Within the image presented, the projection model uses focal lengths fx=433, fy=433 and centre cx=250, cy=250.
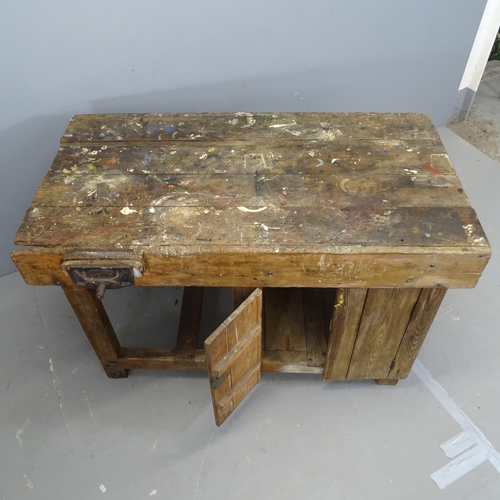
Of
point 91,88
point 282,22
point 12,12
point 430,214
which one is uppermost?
point 12,12

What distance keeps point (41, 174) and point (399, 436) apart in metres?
1.79

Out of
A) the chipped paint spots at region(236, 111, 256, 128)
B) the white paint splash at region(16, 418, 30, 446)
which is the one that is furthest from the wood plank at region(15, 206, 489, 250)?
the white paint splash at region(16, 418, 30, 446)

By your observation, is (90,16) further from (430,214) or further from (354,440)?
(354,440)

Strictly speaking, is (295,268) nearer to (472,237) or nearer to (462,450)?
(472,237)

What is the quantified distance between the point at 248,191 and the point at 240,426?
2.85 ft

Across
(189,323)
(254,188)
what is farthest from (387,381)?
(254,188)

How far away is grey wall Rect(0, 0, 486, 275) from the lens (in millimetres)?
1583

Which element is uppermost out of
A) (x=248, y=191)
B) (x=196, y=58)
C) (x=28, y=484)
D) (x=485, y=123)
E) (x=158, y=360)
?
(x=196, y=58)

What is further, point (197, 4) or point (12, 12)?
point (197, 4)

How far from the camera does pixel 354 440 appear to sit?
61.2 inches

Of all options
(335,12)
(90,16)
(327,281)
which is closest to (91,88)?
(90,16)

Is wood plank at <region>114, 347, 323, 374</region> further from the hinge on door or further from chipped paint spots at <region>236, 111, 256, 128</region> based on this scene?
chipped paint spots at <region>236, 111, 256, 128</region>

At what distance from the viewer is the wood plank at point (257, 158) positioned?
1.42m

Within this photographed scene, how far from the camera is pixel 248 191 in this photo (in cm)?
135
